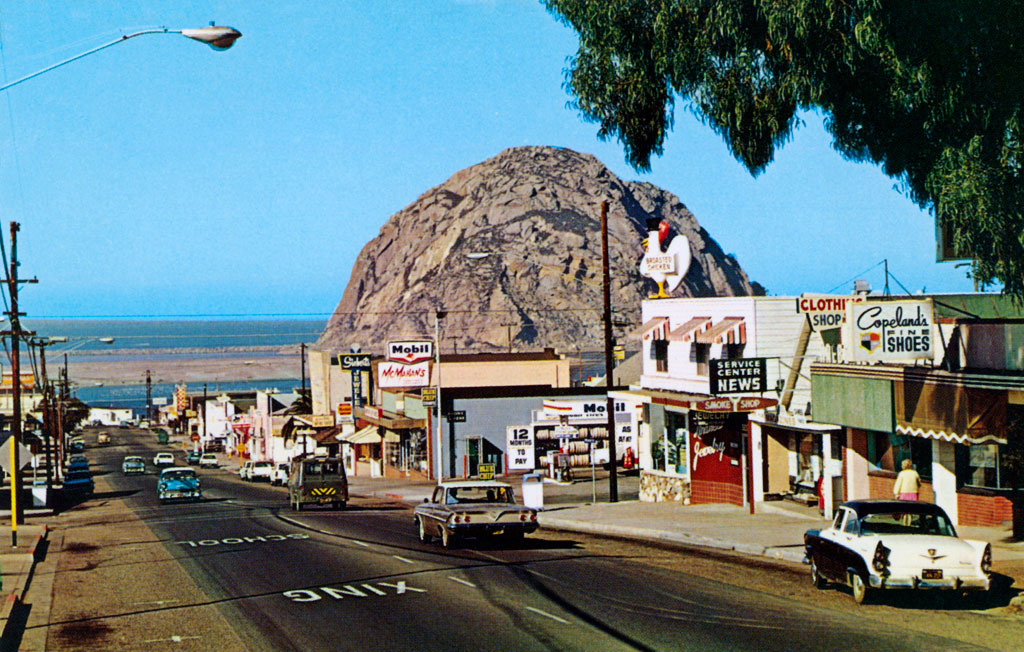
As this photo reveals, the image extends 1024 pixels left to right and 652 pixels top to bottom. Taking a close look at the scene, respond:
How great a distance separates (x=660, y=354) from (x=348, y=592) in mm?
22779

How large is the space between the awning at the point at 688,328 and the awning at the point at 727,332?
1.29 ft

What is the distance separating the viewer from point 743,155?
18.2 m

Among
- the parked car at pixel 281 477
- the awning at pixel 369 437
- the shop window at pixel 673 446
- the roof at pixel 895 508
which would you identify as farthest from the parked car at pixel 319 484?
the roof at pixel 895 508

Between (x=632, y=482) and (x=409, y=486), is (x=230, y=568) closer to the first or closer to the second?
(x=632, y=482)

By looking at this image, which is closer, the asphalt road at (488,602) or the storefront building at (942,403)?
the asphalt road at (488,602)

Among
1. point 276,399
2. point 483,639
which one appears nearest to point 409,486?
point 483,639

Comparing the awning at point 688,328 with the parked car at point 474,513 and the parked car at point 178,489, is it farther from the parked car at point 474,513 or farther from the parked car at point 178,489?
the parked car at point 178,489

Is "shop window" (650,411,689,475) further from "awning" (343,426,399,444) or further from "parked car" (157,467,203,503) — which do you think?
"awning" (343,426,399,444)

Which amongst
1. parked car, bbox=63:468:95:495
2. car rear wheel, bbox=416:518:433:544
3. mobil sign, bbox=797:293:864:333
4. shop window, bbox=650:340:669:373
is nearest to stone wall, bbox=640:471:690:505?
shop window, bbox=650:340:669:373

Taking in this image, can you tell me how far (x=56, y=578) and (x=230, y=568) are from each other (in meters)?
3.87

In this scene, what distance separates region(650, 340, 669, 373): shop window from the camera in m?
40.2

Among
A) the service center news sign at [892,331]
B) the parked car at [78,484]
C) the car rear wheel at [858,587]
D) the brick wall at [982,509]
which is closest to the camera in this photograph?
the car rear wheel at [858,587]

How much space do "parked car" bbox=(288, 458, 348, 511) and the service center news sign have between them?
81.9 ft

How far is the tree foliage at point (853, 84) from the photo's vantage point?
49.3 feet
